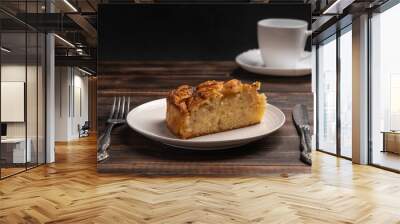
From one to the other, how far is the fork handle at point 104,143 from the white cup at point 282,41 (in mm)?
2519

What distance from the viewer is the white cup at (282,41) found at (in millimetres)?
5582

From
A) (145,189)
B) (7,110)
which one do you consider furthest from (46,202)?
(7,110)

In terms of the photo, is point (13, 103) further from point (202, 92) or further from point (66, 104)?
point (66, 104)

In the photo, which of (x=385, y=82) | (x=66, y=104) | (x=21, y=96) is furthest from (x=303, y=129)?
(x=66, y=104)

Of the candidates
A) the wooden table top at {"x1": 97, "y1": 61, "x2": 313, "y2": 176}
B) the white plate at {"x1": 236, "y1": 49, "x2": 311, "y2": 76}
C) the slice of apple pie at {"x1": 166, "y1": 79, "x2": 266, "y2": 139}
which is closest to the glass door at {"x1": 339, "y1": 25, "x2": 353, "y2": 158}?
the white plate at {"x1": 236, "y1": 49, "x2": 311, "y2": 76}

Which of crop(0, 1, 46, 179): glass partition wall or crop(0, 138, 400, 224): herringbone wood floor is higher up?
crop(0, 1, 46, 179): glass partition wall

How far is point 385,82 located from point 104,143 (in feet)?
15.4

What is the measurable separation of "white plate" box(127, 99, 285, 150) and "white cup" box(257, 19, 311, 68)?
0.72m

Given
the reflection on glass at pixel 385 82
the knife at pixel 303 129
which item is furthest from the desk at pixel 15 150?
the reflection on glass at pixel 385 82

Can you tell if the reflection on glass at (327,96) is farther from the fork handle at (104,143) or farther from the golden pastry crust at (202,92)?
the fork handle at (104,143)

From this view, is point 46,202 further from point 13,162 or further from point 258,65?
point 258,65

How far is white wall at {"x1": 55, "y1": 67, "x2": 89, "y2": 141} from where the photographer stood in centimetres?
1468

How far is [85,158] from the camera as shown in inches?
319

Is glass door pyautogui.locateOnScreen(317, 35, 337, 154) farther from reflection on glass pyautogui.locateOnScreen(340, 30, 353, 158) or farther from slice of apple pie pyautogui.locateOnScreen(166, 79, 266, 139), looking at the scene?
slice of apple pie pyautogui.locateOnScreen(166, 79, 266, 139)
